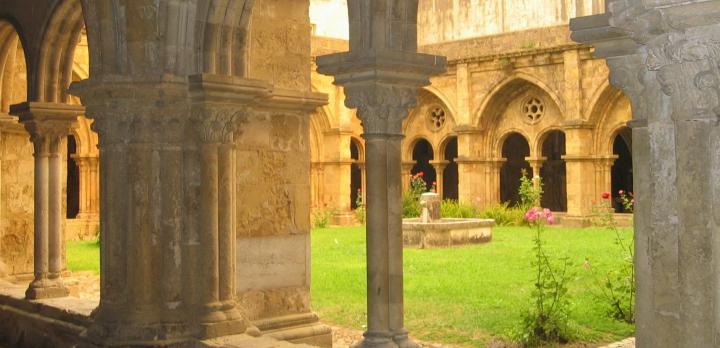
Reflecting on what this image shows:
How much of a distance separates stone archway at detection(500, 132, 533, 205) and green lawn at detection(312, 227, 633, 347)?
8998 mm

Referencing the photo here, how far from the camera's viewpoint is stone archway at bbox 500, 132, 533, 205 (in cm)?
2559

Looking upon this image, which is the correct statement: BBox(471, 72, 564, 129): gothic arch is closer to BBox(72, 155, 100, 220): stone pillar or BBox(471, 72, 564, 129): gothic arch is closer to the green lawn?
the green lawn

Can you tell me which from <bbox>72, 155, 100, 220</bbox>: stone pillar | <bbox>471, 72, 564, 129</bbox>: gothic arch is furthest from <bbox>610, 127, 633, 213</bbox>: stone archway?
<bbox>72, 155, 100, 220</bbox>: stone pillar

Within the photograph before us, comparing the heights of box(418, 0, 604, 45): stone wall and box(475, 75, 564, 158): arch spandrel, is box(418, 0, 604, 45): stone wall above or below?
above

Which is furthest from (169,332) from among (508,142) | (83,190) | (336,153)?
(508,142)

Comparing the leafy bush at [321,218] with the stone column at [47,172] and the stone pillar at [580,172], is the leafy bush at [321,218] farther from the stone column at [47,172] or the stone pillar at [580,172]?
the stone column at [47,172]

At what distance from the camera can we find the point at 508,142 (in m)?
25.9

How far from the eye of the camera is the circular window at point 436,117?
23094 mm

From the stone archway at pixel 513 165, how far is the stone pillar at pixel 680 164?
2308cm

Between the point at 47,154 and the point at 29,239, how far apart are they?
242cm

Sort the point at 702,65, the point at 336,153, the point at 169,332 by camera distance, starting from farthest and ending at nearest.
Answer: the point at 336,153
the point at 169,332
the point at 702,65

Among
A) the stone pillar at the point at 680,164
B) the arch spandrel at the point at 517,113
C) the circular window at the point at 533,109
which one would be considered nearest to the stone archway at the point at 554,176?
the arch spandrel at the point at 517,113

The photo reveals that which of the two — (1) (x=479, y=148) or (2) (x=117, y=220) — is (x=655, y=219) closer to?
(2) (x=117, y=220)

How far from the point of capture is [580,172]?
1953cm
